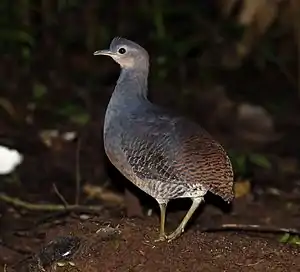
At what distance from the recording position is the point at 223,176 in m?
4.74

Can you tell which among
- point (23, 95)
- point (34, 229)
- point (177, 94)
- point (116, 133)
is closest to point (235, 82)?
point (177, 94)

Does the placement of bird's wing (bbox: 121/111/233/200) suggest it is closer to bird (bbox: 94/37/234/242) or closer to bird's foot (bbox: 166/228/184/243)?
bird (bbox: 94/37/234/242)

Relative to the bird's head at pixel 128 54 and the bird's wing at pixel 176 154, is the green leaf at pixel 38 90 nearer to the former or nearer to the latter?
the bird's head at pixel 128 54

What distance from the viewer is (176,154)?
4.77 m

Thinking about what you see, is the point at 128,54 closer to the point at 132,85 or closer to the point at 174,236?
the point at 132,85

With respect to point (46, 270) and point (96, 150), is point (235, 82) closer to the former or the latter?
point (96, 150)

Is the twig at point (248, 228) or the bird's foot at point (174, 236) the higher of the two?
the bird's foot at point (174, 236)

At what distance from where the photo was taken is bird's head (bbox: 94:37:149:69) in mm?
5156

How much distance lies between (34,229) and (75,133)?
1918mm

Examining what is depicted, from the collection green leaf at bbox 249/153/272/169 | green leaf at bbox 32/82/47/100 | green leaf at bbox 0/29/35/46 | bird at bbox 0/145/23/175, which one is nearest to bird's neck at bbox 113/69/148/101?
bird at bbox 0/145/23/175

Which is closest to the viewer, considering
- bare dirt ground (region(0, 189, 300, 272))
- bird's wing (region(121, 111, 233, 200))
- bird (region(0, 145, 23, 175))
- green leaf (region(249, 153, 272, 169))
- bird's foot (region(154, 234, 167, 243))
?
bare dirt ground (region(0, 189, 300, 272))

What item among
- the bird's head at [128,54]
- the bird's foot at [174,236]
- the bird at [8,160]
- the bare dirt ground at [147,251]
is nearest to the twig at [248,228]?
the bare dirt ground at [147,251]

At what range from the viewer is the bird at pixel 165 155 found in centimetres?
473

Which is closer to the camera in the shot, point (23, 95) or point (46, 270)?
point (46, 270)
